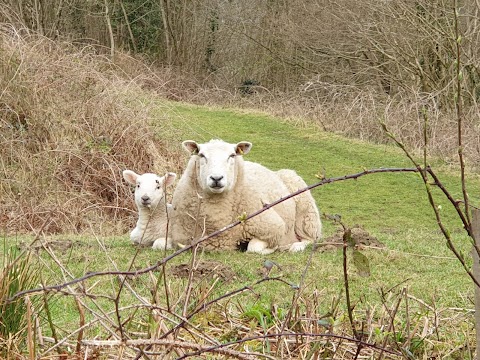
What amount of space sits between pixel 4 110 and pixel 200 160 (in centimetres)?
589

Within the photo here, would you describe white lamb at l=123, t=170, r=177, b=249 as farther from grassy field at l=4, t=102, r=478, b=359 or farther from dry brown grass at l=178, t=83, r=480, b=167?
dry brown grass at l=178, t=83, r=480, b=167

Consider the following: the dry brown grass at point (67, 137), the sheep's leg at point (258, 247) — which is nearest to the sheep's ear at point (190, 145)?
the sheep's leg at point (258, 247)

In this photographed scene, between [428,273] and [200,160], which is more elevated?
[200,160]

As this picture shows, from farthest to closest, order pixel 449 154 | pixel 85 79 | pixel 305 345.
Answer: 1. pixel 449 154
2. pixel 85 79
3. pixel 305 345

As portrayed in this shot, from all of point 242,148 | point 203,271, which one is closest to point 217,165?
point 242,148

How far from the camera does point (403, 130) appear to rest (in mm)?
17172

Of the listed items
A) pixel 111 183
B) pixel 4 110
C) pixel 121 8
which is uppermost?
pixel 121 8

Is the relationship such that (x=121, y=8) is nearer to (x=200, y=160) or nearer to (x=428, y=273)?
(x=200, y=160)

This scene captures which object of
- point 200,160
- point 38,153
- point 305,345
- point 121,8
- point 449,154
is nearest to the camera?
point 305,345

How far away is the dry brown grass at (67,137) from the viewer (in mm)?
10938

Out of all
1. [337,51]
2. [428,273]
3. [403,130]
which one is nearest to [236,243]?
[428,273]

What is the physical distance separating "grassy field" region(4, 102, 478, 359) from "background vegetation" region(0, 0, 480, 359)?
26mm

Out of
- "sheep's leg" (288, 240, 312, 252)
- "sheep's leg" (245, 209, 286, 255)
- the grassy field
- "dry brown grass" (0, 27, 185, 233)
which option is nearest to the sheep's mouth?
"sheep's leg" (245, 209, 286, 255)

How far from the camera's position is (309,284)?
419 centimetres
